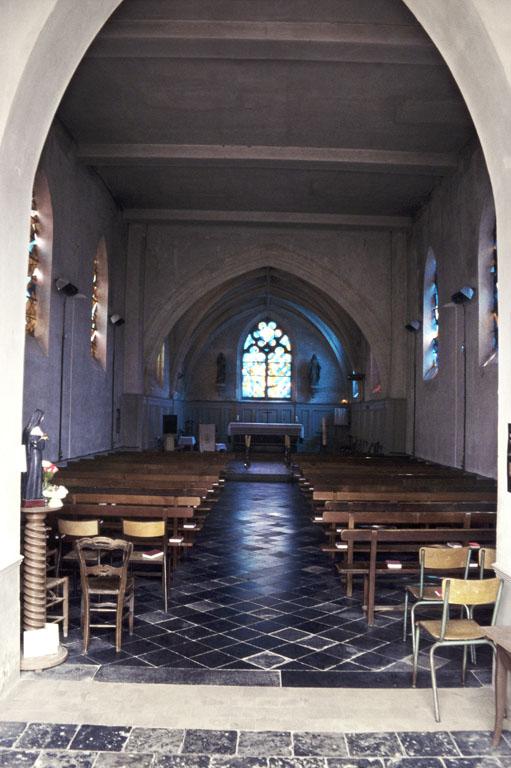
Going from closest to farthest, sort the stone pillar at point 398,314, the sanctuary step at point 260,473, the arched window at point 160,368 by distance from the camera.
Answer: the stone pillar at point 398,314, the sanctuary step at point 260,473, the arched window at point 160,368

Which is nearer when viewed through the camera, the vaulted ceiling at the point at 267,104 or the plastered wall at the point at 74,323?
the vaulted ceiling at the point at 267,104

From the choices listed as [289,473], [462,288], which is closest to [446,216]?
[462,288]

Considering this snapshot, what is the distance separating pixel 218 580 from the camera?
7.14 meters

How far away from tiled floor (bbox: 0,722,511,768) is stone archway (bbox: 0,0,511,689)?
0.80 m

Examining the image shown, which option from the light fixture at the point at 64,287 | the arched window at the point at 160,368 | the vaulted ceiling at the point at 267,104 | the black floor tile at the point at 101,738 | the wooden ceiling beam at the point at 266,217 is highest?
the vaulted ceiling at the point at 267,104

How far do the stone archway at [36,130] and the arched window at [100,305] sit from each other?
964 cm

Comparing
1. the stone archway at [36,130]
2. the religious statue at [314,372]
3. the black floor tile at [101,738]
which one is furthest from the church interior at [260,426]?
the religious statue at [314,372]

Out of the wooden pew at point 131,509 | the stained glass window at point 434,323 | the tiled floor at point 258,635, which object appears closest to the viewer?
the tiled floor at point 258,635

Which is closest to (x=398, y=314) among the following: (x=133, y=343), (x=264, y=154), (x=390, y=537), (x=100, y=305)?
(x=264, y=154)

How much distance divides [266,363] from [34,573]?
2290 cm

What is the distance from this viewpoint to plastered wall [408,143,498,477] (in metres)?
10.7

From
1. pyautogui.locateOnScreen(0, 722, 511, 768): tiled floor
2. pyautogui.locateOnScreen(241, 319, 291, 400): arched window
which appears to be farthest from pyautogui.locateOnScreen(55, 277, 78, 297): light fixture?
pyautogui.locateOnScreen(241, 319, 291, 400): arched window

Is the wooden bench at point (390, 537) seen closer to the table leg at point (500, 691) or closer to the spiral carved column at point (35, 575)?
the table leg at point (500, 691)

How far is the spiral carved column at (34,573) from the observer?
4.87 m
